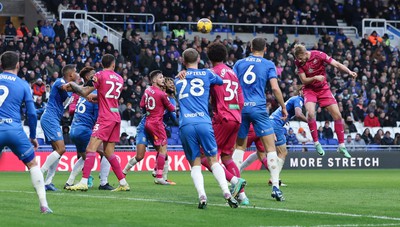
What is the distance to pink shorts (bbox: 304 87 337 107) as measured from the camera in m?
21.0

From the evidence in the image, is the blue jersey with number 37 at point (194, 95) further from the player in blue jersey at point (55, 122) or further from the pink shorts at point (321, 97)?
the pink shorts at point (321, 97)

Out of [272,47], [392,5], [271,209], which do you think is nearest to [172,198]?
[271,209]

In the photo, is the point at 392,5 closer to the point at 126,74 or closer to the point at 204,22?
the point at 126,74

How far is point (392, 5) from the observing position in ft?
165

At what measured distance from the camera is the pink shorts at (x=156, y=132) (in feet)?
69.8

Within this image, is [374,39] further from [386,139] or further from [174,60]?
[174,60]

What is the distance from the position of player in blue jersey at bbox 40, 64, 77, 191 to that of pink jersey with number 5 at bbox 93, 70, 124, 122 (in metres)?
1.06

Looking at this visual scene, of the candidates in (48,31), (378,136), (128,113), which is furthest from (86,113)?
(378,136)

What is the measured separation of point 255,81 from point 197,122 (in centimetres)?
231

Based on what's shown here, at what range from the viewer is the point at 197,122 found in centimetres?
1420

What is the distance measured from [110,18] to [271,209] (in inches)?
1145

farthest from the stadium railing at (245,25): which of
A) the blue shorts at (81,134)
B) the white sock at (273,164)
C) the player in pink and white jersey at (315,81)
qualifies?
the white sock at (273,164)

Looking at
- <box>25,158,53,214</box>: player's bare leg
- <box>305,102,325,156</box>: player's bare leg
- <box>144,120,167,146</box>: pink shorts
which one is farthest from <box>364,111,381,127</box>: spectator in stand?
<box>25,158,53,214</box>: player's bare leg

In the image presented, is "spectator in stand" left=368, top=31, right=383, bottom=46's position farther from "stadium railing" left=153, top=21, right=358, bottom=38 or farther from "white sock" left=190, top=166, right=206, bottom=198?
"white sock" left=190, top=166, right=206, bottom=198
